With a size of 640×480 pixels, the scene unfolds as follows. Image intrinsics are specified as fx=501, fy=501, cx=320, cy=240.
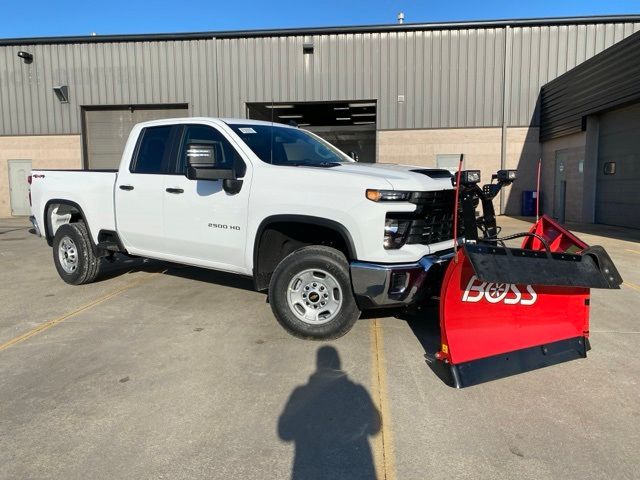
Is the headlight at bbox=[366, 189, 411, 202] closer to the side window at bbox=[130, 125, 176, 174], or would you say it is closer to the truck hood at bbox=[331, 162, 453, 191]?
the truck hood at bbox=[331, 162, 453, 191]

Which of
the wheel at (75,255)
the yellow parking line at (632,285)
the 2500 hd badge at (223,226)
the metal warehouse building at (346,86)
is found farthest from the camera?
the metal warehouse building at (346,86)

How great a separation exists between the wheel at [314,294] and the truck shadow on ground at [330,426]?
514mm

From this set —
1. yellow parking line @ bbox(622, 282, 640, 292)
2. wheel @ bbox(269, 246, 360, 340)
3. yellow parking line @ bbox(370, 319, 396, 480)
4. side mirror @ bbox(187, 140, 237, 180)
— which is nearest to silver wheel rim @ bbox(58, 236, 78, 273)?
side mirror @ bbox(187, 140, 237, 180)

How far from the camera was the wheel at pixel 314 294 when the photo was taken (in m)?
4.38

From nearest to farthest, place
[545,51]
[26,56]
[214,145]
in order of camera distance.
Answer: [214,145]
[545,51]
[26,56]

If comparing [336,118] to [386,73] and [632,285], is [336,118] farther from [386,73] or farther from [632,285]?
[632,285]

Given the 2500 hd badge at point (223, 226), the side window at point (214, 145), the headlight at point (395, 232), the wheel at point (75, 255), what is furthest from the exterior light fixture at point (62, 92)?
the headlight at point (395, 232)

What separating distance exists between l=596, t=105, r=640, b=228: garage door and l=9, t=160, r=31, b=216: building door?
69.7 ft

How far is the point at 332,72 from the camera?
18828 mm

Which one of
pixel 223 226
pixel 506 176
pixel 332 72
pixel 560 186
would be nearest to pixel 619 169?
pixel 560 186

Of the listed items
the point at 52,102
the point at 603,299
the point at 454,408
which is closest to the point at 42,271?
the point at 454,408

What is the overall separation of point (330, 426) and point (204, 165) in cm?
271

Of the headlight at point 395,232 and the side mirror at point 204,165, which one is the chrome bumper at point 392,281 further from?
the side mirror at point 204,165

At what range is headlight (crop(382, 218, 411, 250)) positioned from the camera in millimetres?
4145
